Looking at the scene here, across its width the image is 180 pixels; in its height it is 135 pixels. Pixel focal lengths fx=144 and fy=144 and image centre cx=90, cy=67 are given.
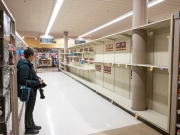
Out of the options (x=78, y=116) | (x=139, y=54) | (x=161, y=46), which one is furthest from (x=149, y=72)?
(x=78, y=116)

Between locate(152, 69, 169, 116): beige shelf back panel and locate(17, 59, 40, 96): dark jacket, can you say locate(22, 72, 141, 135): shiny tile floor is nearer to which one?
locate(152, 69, 169, 116): beige shelf back panel

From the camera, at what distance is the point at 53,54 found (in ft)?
68.7

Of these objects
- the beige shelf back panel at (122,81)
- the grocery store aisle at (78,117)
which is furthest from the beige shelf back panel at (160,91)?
the beige shelf back panel at (122,81)

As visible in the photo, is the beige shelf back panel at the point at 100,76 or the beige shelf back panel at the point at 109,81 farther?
the beige shelf back panel at the point at 100,76

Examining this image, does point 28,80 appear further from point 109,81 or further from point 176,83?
point 109,81

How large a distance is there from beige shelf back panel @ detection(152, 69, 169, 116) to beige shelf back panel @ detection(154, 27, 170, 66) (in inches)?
9.4

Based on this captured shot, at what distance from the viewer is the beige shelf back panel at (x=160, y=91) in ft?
10.7

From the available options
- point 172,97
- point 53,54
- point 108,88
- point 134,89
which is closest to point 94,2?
point 108,88

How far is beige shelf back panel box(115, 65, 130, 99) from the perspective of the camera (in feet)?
15.0

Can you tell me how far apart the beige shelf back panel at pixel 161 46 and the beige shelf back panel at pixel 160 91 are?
24 centimetres

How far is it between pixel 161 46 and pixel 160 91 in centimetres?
106

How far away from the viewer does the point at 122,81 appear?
4.84 metres

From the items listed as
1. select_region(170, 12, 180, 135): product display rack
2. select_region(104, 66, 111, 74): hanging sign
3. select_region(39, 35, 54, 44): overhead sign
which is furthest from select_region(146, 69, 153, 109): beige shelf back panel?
select_region(39, 35, 54, 44): overhead sign

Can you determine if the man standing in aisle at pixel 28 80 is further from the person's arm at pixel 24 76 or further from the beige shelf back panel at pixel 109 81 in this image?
the beige shelf back panel at pixel 109 81
